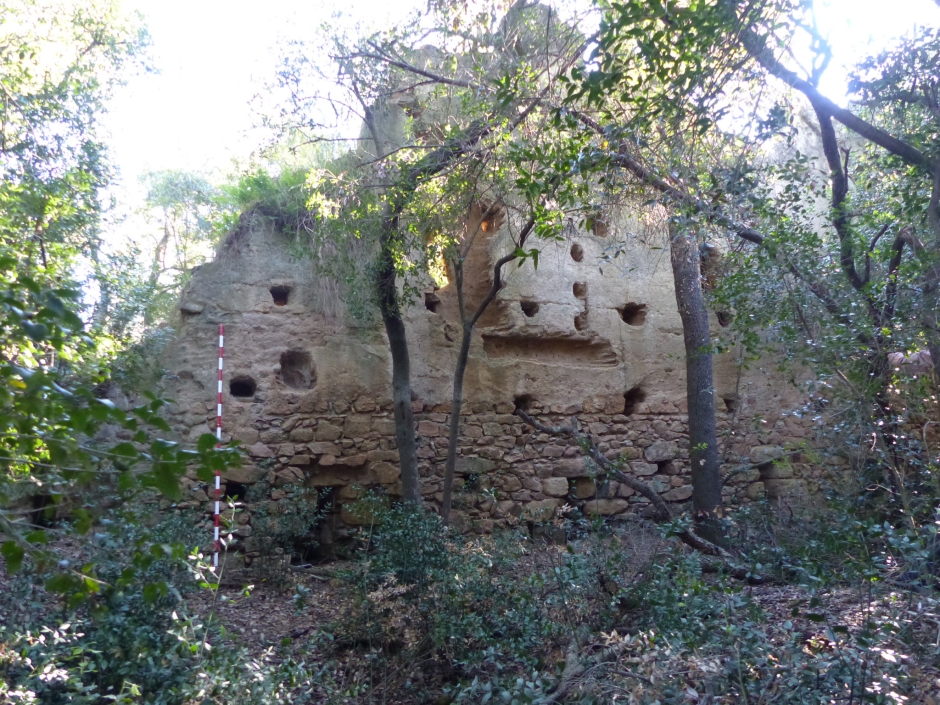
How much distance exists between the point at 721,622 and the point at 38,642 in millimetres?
3168

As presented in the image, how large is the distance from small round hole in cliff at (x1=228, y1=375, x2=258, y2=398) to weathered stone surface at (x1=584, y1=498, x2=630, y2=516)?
3643 millimetres

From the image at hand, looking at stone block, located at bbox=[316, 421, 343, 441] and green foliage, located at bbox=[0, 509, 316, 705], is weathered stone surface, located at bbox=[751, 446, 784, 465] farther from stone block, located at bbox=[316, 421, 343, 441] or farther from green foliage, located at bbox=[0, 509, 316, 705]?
green foliage, located at bbox=[0, 509, 316, 705]

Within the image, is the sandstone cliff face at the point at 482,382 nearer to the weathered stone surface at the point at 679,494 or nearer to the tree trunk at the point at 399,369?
the weathered stone surface at the point at 679,494

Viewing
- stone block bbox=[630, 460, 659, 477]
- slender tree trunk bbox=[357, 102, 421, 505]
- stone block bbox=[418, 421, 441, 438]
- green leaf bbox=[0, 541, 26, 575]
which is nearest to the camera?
green leaf bbox=[0, 541, 26, 575]

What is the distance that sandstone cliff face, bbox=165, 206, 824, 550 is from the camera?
7020 mm

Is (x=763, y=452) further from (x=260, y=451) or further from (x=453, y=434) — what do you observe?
(x=260, y=451)

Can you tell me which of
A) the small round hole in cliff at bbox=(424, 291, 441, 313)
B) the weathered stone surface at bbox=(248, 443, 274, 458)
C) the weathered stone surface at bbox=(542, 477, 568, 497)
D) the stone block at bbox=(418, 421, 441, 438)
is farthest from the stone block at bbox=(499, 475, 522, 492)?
the weathered stone surface at bbox=(248, 443, 274, 458)

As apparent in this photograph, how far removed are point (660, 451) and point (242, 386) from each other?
4550mm

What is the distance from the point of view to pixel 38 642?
3488mm

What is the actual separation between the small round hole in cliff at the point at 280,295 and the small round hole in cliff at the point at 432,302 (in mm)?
1403

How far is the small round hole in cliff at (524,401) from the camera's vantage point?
802 centimetres

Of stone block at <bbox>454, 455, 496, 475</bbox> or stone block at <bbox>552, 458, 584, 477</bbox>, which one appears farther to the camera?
stone block at <bbox>552, 458, 584, 477</bbox>

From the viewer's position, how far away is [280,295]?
Result: 743 cm

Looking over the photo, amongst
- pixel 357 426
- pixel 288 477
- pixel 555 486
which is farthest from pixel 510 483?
pixel 288 477
